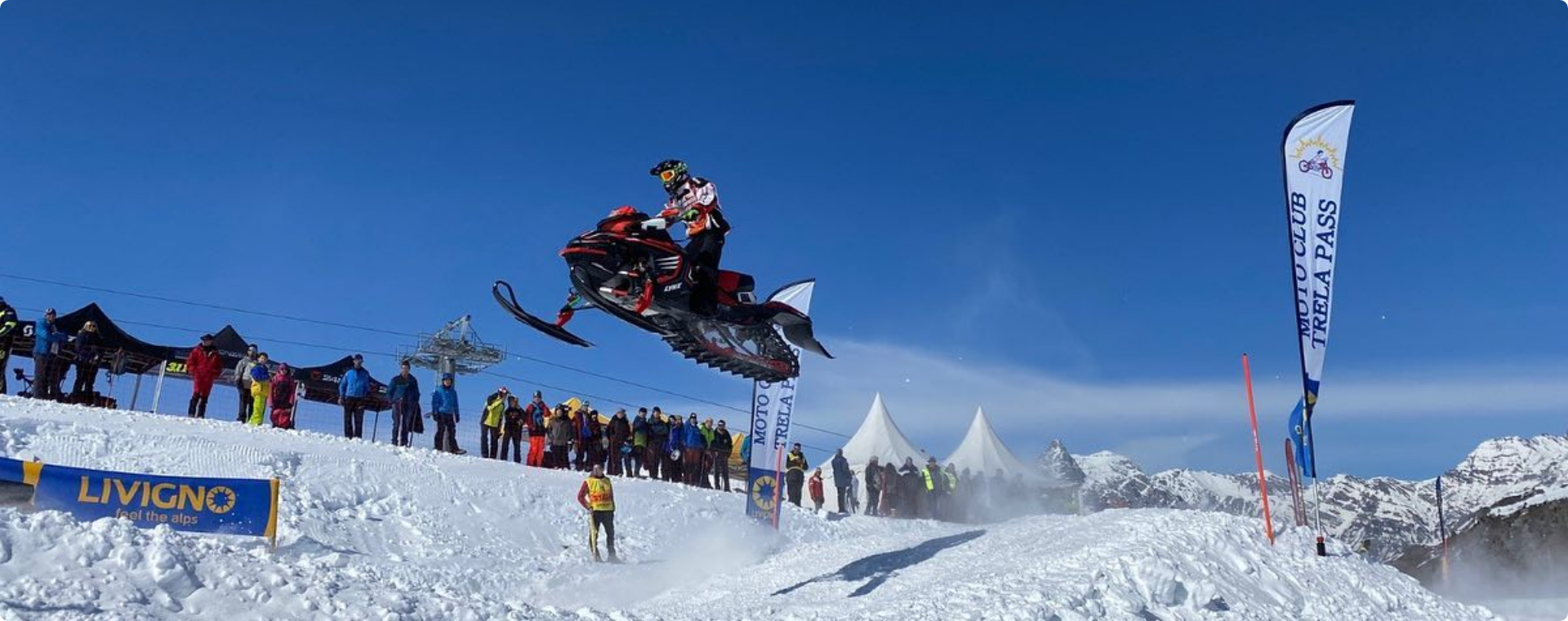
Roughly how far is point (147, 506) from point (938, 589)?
851cm

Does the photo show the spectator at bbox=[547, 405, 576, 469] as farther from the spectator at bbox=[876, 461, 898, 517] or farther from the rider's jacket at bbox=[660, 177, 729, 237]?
the rider's jacket at bbox=[660, 177, 729, 237]

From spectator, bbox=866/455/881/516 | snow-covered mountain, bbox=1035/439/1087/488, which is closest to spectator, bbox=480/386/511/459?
spectator, bbox=866/455/881/516

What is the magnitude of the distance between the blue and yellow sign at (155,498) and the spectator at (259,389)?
769 centimetres

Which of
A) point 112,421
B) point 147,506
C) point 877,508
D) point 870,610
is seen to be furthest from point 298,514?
point 877,508

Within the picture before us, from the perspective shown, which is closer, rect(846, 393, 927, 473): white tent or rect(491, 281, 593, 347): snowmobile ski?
rect(491, 281, 593, 347): snowmobile ski

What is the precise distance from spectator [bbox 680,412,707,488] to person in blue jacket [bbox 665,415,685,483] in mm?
65

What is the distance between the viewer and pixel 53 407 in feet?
53.9

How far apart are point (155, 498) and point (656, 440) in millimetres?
11900

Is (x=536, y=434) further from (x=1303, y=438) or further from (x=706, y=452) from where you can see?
(x=1303, y=438)

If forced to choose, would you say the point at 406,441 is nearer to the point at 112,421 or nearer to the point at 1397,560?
the point at 112,421

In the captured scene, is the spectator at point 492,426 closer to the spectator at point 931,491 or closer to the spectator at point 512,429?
the spectator at point 512,429

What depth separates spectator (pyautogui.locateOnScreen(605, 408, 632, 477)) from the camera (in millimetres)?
21125

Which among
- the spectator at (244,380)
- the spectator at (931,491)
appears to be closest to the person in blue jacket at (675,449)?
the spectator at (931,491)

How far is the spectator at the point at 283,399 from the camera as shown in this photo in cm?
1858
